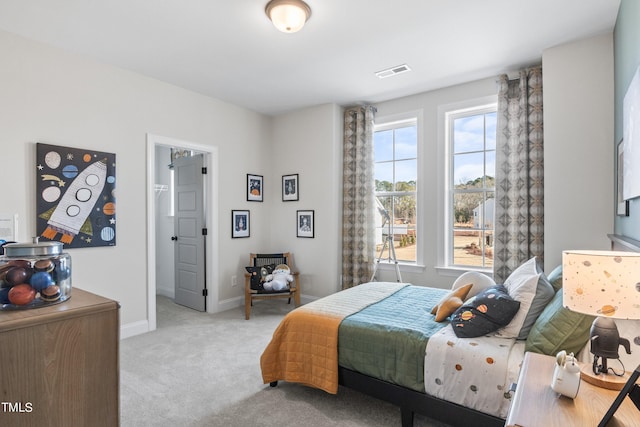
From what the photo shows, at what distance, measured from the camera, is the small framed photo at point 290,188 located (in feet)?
16.2

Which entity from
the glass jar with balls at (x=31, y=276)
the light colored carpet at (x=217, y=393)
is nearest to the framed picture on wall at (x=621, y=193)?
the light colored carpet at (x=217, y=393)

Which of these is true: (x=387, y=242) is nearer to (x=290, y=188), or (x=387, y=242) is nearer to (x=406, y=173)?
(x=406, y=173)

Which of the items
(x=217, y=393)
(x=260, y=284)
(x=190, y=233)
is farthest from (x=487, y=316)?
(x=190, y=233)

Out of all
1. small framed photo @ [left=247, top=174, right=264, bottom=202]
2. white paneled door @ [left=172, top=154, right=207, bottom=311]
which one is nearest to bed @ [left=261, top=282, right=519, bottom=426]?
white paneled door @ [left=172, top=154, right=207, bottom=311]

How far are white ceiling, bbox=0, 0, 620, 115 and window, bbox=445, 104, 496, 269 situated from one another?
1.66ft

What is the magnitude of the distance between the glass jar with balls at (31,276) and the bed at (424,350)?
1.55 meters

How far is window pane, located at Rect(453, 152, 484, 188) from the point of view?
12.8 ft

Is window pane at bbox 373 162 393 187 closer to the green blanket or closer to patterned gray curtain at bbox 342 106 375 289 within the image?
patterned gray curtain at bbox 342 106 375 289

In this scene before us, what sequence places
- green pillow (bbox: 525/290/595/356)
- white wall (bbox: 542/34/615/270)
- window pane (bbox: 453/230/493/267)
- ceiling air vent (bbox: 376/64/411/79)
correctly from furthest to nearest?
window pane (bbox: 453/230/493/267)
ceiling air vent (bbox: 376/64/411/79)
white wall (bbox: 542/34/615/270)
green pillow (bbox: 525/290/595/356)

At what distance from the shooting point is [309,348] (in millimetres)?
2314

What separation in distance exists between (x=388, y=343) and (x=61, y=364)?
161cm

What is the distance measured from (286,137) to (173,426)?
3.90 metres

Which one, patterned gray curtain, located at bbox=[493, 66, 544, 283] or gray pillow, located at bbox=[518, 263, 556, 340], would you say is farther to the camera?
patterned gray curtain, located at bbox=[493, 66, 544, 283]

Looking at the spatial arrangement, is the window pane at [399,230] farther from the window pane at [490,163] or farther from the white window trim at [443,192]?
the window pane at [490,163]
